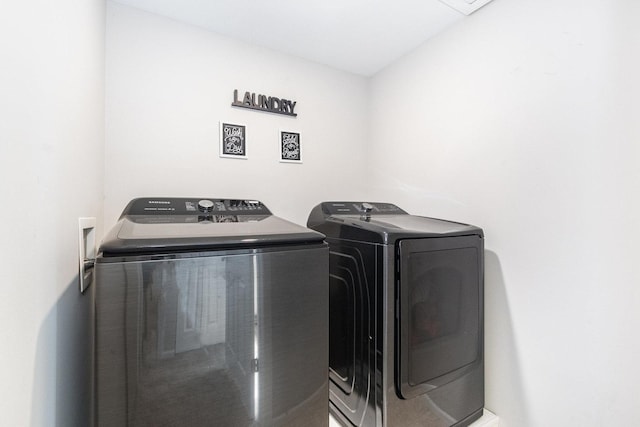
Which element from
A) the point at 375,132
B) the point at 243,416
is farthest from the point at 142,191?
the point at 375,132

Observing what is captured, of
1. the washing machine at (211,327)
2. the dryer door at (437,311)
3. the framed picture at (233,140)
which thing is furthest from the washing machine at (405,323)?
the framed picture at (233,140)

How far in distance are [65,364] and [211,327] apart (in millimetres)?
473

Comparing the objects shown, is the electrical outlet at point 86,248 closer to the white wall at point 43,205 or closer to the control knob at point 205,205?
the white wall at point 43,205

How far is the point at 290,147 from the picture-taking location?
1946 millimetres

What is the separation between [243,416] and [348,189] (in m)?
1.66

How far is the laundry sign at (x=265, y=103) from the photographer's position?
5.80 feet

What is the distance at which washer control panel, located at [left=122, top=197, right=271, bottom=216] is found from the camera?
4.11 ft

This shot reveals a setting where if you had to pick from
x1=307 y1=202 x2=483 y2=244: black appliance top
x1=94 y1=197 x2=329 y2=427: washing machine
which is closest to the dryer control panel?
x1=307 y1=202 x2=483 y2=244: black appliance top

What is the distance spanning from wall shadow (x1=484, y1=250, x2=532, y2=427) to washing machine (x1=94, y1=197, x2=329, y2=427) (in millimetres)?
1001

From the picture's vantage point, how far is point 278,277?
844 millimetres

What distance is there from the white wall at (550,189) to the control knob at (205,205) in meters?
1.29

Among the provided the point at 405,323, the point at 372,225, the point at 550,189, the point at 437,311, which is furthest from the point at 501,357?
the point at 372,225

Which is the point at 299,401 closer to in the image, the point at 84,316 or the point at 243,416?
the point at 243,416

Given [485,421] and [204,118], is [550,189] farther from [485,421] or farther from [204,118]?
[204,118]
